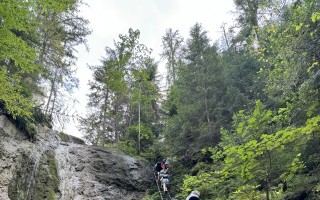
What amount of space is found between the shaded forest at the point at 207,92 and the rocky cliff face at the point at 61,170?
4.04ft

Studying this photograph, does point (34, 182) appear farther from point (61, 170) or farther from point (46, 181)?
point (61, 170)

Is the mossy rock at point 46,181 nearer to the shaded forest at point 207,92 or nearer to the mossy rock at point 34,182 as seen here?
the mossy rock at point 34,182

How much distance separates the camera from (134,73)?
20125 millimetres

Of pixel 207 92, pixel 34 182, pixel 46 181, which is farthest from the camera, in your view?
pixel 207 92

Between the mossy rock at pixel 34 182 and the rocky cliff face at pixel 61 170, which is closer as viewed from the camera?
the mossy rock at pixel 34 182

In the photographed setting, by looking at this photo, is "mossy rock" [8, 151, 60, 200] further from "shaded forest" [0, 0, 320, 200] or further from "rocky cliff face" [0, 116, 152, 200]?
"shaded forest" [0, 0, 320, 200]

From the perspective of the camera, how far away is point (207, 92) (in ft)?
56.5

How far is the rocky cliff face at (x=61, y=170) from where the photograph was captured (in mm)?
9547

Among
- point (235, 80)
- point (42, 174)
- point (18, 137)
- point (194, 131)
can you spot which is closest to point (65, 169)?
point (42, 174)

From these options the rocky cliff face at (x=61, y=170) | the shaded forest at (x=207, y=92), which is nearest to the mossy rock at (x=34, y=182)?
the rocky cliff face at (x=61, y=170)

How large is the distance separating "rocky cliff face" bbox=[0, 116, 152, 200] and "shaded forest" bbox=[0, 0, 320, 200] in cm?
123

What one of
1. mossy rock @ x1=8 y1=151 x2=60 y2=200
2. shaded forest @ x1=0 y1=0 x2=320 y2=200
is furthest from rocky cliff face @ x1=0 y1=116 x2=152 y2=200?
shaded forest @ x1=0 y1=0 x2=320 y2=200

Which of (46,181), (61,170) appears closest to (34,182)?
(46,181)

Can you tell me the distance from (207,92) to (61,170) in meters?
10.2
